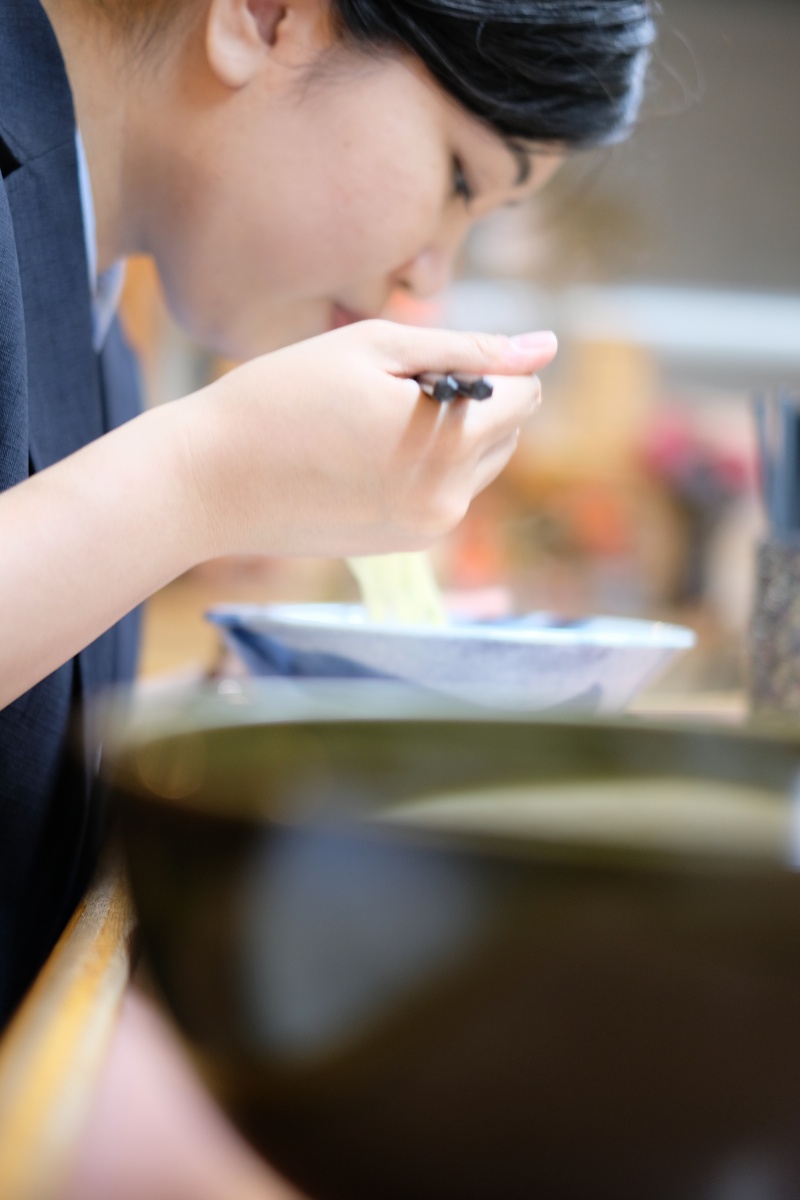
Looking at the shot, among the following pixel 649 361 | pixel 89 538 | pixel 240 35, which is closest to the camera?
pixel 89 538

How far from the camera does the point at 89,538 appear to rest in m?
0.43

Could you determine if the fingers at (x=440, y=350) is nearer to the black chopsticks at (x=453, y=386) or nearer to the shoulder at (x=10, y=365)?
the black chopsticks at (x=453, y=386)

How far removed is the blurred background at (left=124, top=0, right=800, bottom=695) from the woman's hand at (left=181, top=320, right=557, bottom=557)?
2.17 meters

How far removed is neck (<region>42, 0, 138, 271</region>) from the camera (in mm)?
660

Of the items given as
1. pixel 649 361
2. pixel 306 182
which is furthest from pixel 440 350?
pixel 649 361

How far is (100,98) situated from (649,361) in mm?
3319

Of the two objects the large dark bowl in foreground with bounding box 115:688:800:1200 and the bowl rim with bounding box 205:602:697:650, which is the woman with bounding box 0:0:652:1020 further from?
the large dark bowl in foreground with bounding box 115:688:800:1200

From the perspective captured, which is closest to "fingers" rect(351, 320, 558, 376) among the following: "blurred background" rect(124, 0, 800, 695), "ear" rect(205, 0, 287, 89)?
"ear" rect(205, 0, 287, 89)

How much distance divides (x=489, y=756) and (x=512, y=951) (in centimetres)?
13

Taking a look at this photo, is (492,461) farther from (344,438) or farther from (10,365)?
(10,365)

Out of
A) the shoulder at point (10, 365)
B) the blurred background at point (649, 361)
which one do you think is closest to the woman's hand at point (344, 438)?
the shoulder at point (10, 365)

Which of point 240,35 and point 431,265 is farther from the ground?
point 240,35

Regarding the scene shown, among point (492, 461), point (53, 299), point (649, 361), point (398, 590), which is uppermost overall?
point (53, 299)

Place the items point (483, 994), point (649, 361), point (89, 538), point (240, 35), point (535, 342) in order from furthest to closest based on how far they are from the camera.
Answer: point (649, 361) → point (240, 35) → point (535, 342) → point (89, 538) → point (483, 994)
